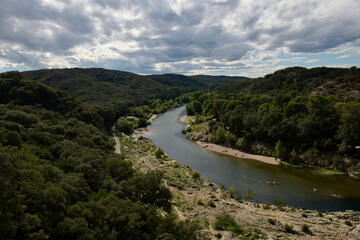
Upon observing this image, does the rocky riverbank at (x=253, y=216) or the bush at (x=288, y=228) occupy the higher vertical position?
the bush at (x=288, y=228)

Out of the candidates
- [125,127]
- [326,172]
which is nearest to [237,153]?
[326,172]

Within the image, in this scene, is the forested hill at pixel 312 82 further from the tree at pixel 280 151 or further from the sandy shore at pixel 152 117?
the sandy shore at pixel 152 117

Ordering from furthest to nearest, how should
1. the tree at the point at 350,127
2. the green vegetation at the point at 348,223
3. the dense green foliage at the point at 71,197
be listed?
the tree at the point at 350,127 → the green vegetation at the point at 348,223 → the dense green foliage at the point at 71,197

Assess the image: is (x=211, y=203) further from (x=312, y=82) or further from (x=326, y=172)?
(x=312, y=82)

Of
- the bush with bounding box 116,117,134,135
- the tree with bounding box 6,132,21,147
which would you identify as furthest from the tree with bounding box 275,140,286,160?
the bush with bounding box 116,117,134,135

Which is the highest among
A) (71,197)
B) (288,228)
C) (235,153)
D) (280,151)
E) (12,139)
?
(12,139)

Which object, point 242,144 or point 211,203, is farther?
point 242,144

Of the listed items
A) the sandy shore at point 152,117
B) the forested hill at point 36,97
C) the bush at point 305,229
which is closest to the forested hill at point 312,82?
the sandy shore at point 152,117
